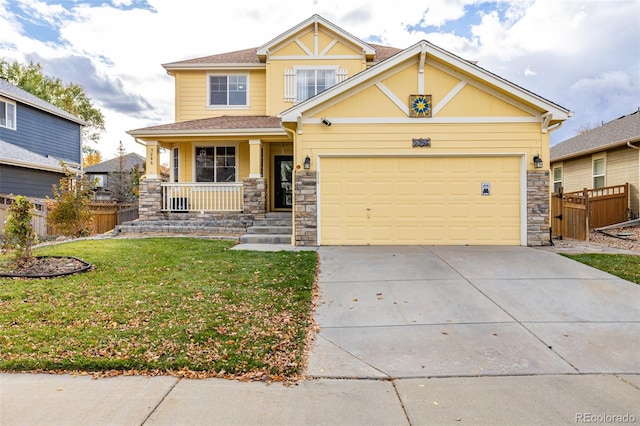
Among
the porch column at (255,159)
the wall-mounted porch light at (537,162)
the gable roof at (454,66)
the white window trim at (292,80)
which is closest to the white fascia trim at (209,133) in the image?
the porch column at (255,159)

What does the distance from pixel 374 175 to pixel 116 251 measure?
644 centimetres

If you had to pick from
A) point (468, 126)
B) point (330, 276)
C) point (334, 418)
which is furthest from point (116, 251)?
point (468, 126)

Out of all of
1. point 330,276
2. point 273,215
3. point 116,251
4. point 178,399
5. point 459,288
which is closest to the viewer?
point 178,399

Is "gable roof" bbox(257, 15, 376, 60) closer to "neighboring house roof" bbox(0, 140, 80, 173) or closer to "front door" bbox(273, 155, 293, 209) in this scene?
"front door" bbox(273, 155, 293, 209)

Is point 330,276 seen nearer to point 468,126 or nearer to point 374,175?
point 374,175

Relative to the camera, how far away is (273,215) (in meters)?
12.7

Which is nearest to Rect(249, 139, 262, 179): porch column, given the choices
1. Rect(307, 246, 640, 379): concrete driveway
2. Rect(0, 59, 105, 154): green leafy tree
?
Rect(307, 246, 640, 379): concrete driveway

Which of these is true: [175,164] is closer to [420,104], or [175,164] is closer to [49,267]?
[49,267]

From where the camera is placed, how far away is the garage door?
A: 964 centimetres

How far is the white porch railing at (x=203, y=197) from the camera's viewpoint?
13.1 meters

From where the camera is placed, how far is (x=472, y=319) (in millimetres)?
4840

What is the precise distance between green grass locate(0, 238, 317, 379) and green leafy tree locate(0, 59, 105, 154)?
26298 millimetres

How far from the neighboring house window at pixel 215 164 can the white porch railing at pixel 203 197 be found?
1031 mm

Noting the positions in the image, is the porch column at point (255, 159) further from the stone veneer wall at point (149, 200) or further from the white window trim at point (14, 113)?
the white window trim at point (14, 113)
